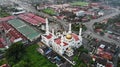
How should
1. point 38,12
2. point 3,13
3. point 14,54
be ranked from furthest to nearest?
point 38,12 → point 3,13 → point 14,54

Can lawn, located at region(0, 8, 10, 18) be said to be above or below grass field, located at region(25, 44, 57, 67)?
above

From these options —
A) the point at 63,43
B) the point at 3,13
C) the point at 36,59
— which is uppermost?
the point at 3,13

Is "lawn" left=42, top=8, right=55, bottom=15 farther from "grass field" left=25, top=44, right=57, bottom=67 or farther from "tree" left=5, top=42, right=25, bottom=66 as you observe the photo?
"tree" left=5, top=42, right=25, bottom=66

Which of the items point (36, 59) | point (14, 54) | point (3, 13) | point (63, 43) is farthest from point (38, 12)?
point (14, 54)

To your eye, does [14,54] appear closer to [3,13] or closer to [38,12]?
[3,13]

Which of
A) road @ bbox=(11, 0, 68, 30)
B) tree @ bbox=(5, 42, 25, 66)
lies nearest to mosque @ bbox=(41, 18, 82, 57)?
tree @ bbox=(5, 42, 25, 66)

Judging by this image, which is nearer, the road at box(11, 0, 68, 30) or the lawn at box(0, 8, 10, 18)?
the road at box(11, 0, 68, 30)
